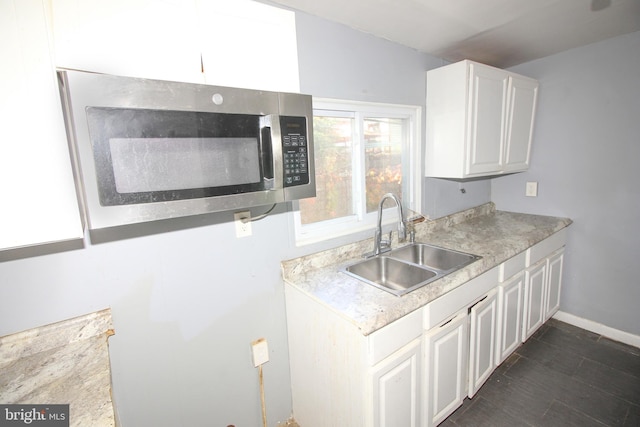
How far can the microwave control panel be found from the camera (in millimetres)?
1015

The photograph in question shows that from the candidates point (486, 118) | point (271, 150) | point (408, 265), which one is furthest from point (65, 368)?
point (486, 118)

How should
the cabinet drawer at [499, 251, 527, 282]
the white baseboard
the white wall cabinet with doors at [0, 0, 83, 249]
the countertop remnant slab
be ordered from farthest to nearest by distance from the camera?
the white baseboard, the cabinet drawer at [499, 251, 527, 282], the countertop remnant slab, the white wall cabinet with doors at [0, 0, 83, 249]

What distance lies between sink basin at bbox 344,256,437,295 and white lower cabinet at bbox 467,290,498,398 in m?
0.33

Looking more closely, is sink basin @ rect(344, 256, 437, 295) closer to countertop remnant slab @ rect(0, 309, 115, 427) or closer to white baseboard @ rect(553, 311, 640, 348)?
countertop remnant slab @ rect(0, 309, 115, 427)

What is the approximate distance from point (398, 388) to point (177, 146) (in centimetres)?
125

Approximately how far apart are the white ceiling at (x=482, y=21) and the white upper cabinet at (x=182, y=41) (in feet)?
1.45

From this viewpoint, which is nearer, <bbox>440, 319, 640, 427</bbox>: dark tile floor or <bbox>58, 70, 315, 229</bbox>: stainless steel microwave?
<bbox>58, 70, 315, 229</bbox>: stainless steel microwave

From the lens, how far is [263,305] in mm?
1462

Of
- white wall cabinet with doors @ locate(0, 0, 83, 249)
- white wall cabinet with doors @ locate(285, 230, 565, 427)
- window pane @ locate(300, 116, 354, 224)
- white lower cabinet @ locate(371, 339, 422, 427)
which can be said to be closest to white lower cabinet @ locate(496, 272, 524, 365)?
white wall cabinet with doors @ locate(285, 230, 565, 427)

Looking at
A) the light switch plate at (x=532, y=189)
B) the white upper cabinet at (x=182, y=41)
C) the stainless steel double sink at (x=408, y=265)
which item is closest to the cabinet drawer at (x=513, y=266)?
the stainless steel double sink at (x=408, y=265)

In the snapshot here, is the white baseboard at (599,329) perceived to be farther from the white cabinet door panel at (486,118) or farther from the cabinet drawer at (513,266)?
the white cabinet door panel at (486,118)

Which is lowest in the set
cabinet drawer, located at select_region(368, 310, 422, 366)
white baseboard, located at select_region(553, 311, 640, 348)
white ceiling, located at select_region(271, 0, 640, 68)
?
white baseboard, located at select_region(553, 311, 640, 348)

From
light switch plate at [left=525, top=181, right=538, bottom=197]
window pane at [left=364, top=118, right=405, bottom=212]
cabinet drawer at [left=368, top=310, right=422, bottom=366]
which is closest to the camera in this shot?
cabinet drawer at [left=368, top=310, right=422, bottom=366]

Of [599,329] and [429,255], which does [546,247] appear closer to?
[599,329]
